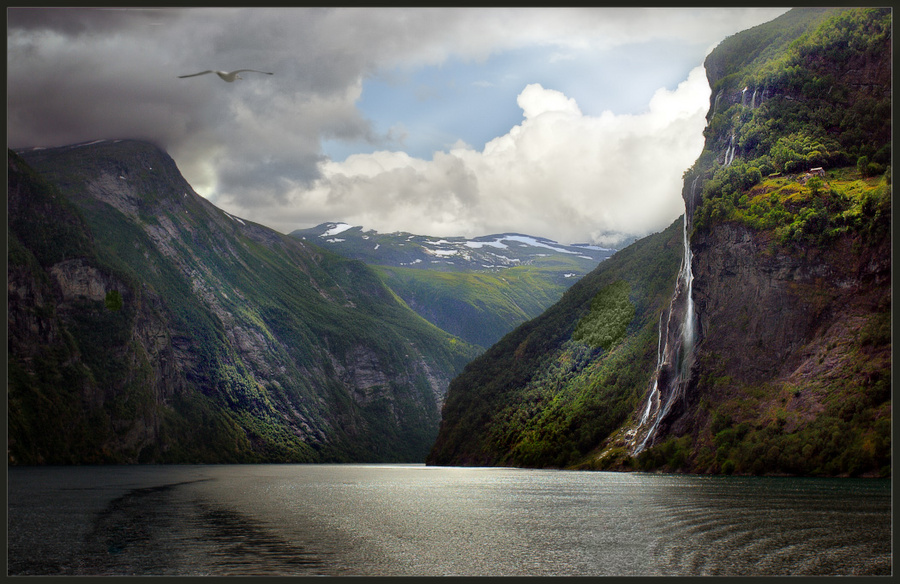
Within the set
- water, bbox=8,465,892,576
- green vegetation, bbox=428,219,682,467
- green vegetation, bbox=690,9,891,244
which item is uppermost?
green vegetation, bbox=690,9,891,244

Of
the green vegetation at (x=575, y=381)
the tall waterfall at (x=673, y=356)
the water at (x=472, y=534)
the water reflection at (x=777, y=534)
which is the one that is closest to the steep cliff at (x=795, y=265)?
the tall waterfall at (x=673, y=356)

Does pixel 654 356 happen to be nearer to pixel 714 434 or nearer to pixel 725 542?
pixel 714 434

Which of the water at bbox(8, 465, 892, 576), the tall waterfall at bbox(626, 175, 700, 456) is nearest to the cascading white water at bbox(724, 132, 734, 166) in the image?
the tall waterfall at bbox(626, 175, 700, 456)

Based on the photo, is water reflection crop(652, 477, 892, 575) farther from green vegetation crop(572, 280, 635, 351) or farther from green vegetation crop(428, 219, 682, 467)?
green vegetation crop(572, 280, 635, 351)

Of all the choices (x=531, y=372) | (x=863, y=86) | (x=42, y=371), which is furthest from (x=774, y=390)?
(x=42, y=371)

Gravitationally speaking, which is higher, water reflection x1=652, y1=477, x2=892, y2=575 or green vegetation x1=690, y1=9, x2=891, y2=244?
green vegetation x1=690, y1=9, x2=891, y2=244

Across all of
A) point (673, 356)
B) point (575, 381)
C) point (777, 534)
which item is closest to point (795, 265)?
point (673, 356)

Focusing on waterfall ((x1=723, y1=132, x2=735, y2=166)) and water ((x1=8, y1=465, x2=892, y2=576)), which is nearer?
water ((x1=8, y1=465, x2=892, y2=576))
